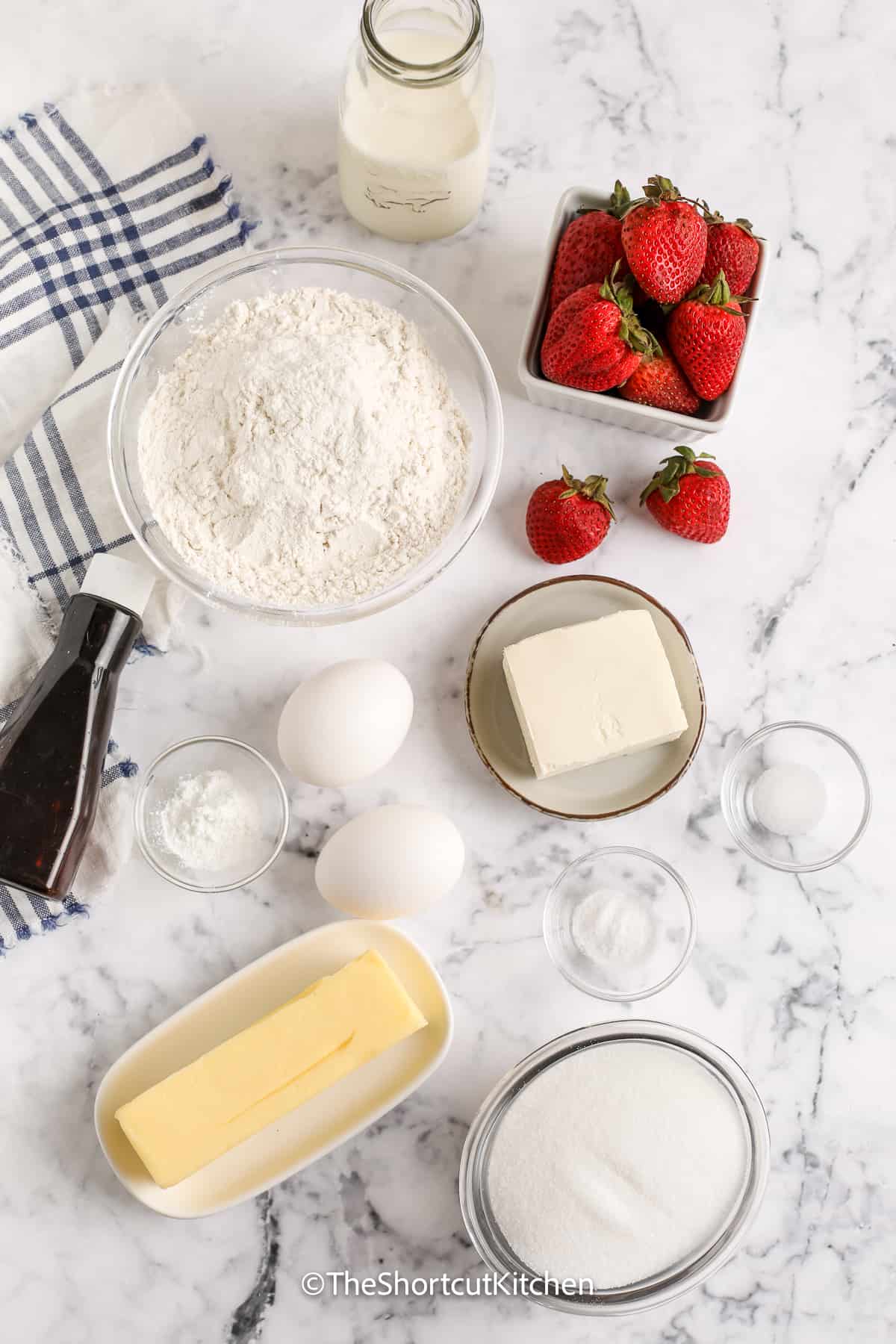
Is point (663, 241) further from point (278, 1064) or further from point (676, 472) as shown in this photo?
point (278, 1064)

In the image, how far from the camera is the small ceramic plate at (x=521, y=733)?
1.15m

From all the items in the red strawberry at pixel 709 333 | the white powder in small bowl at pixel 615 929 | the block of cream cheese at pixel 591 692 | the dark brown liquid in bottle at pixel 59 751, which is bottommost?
the white powder in small bowl at pixel 615 929

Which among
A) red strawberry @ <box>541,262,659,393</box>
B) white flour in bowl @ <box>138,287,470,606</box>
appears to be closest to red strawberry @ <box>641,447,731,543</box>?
red strawberry @ <box>541,262,659,393</box>

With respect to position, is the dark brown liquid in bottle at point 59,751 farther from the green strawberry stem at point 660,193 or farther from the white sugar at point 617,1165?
the green strawberry stem at point 660,193

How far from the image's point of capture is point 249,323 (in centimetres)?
105

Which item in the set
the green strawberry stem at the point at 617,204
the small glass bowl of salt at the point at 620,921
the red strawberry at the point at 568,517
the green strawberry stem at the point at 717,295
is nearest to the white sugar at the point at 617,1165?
the small glass bowl of salt at the point at 620,921

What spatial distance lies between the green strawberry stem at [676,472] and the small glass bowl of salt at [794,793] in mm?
298

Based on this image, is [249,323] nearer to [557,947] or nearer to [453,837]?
[453,837]

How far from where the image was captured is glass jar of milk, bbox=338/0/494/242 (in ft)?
3.30

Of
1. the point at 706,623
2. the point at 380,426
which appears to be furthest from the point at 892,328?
the point at 380,426

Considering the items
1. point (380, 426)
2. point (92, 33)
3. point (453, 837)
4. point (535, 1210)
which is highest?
point (92, 33)

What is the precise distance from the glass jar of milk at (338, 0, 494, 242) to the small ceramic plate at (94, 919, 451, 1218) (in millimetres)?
804

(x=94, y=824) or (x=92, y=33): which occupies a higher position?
(x=92, y=33)

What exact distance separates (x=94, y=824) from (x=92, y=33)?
0.94 metres
